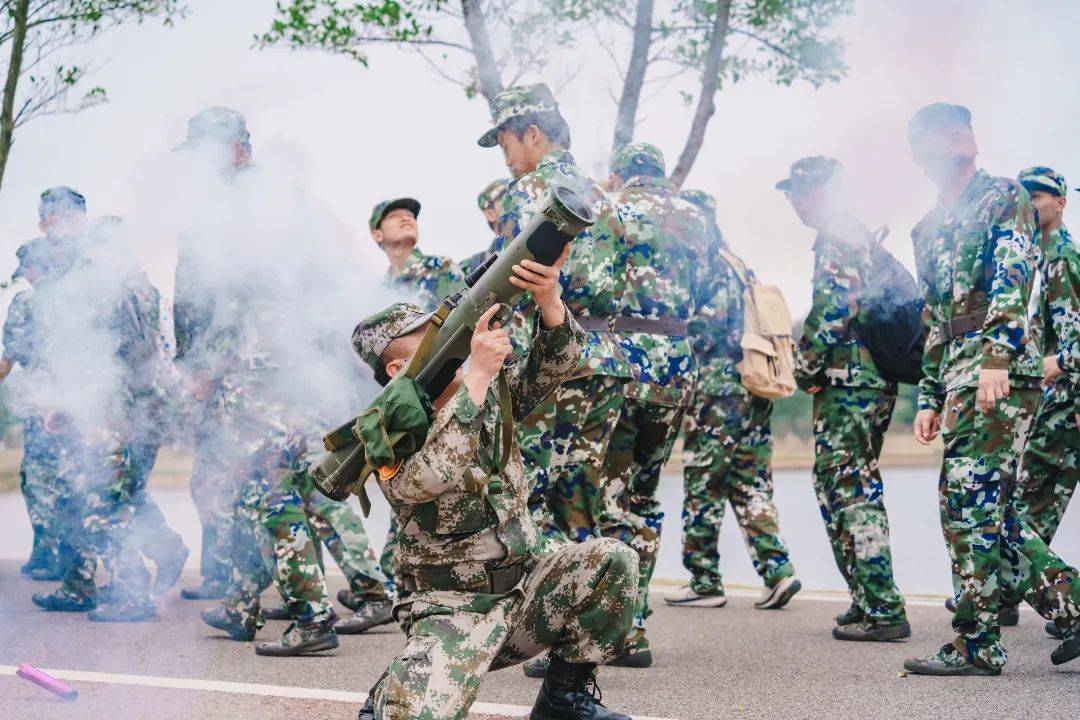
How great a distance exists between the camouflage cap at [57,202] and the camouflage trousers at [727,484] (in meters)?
3.37

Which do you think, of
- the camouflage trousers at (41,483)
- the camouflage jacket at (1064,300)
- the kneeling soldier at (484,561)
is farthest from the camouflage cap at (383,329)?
the camouflage trousers at (41,483)

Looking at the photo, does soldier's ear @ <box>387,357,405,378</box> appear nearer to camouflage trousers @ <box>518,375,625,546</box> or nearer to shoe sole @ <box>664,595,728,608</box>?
camouflage trousers @ <box>518,375,625,546</box>

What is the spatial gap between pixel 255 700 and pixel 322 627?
0.93 metres

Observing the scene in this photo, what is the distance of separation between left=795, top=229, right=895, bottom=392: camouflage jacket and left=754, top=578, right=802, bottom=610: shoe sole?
1.32m

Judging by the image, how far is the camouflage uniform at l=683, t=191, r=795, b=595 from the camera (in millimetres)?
6719

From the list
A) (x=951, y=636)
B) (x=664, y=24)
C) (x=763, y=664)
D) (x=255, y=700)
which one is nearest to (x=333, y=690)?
(x=255, y=700)

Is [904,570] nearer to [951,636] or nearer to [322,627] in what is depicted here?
[951,636]

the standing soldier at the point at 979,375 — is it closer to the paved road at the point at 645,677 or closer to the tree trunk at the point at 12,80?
the paved road at the point at 645,677

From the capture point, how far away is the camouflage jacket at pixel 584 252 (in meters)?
4.57

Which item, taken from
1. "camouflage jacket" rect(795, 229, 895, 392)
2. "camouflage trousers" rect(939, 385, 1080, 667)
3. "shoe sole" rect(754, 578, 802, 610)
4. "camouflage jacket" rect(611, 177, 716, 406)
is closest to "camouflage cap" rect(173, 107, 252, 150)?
"camouflage jacket" rect(611, 177, 716, 406)

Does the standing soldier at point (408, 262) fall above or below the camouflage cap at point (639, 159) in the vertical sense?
below

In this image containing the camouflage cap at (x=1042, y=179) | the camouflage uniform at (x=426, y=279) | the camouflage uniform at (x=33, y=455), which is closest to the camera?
the camouflage cap at (x=1042, y=179)

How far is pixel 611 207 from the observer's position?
4918 millimetres

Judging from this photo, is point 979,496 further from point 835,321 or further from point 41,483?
point 41,483
